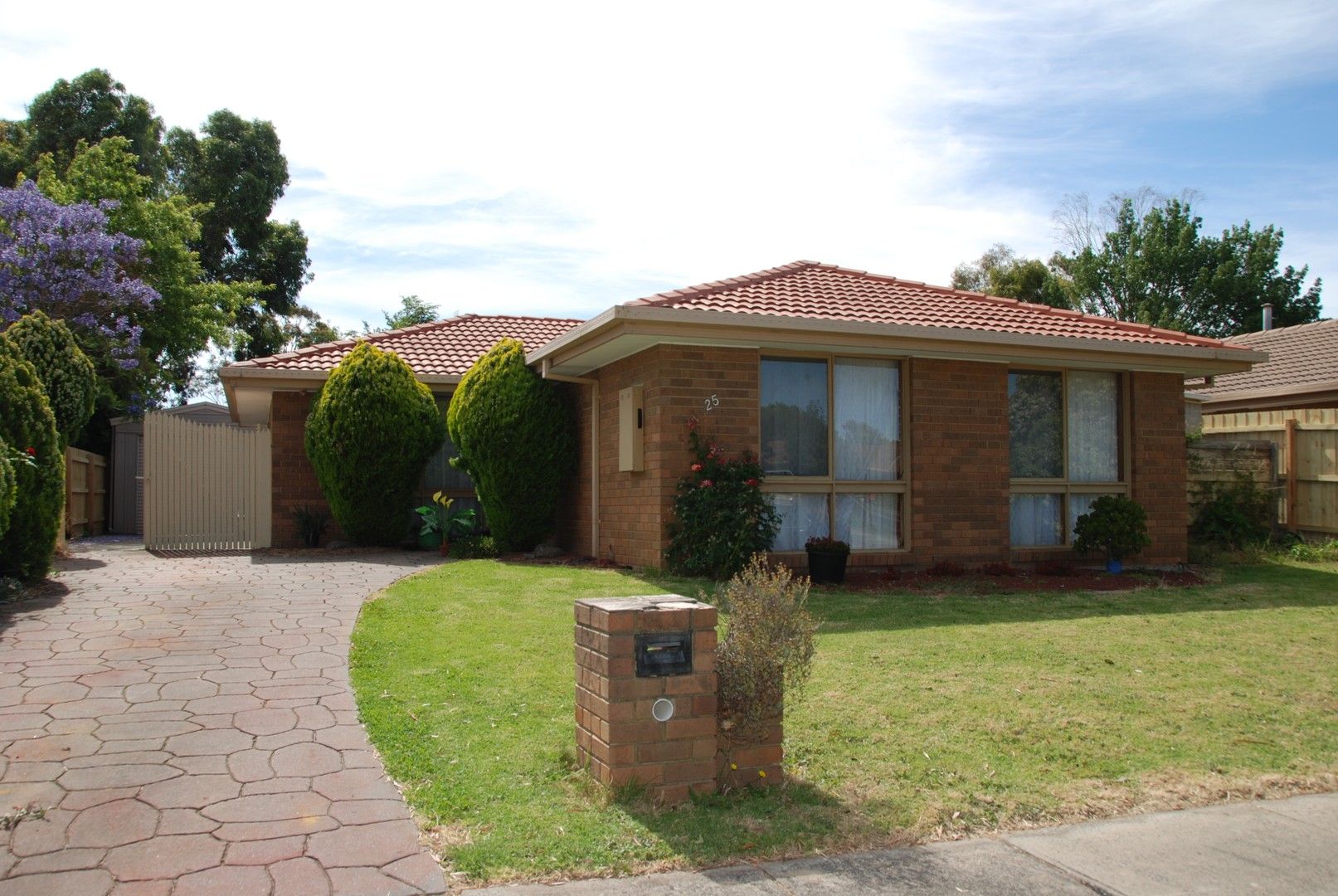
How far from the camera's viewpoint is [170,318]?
81.1ft

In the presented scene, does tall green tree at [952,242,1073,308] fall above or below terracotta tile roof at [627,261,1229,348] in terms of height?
above

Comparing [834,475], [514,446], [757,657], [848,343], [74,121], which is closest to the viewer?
[757,657]

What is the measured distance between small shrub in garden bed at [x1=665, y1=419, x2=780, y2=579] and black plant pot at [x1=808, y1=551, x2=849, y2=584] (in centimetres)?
52

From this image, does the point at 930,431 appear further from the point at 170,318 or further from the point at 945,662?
the point at 170,318

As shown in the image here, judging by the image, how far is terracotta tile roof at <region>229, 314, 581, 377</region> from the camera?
50.4ft

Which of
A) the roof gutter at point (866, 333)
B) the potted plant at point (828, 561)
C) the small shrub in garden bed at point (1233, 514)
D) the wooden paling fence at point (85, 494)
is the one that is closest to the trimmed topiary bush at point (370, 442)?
the roof gutter at point (866, 333)

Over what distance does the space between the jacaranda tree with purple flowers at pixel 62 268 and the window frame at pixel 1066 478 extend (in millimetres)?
17046

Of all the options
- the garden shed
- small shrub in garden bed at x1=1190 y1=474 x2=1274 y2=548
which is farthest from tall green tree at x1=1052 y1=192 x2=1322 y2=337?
small shrub in garden bed at x1=1190 y1=474 x2=1274 y2=548

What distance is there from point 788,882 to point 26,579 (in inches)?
347

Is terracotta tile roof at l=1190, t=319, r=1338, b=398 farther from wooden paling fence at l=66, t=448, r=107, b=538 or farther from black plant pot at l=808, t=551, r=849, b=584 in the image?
wooden paling fence at l=66, t=448, r=107, b=538

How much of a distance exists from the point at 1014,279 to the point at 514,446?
1065 inches

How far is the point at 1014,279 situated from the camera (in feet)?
118

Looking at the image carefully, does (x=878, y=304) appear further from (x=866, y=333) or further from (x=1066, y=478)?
(x=1066, y=478)

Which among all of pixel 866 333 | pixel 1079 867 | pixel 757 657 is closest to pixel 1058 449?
pixel 866 333
